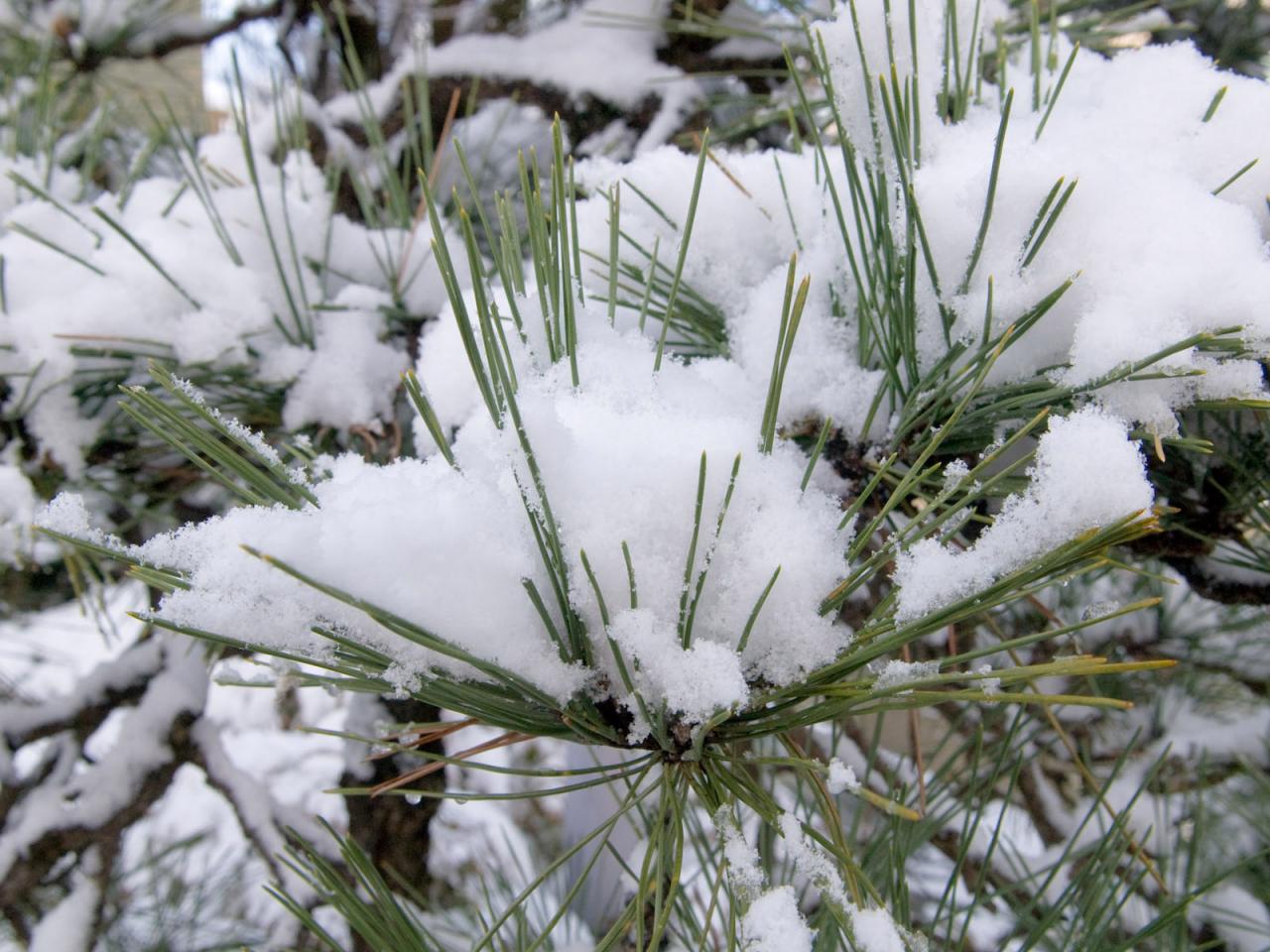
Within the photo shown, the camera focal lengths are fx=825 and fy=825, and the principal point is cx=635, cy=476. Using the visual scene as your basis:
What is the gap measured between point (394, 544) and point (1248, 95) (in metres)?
0.39

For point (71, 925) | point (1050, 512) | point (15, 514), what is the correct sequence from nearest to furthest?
point (1050, 512), point (15, 514), point (71, 925)

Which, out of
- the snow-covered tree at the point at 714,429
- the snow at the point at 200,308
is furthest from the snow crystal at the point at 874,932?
the snow at the point at 200,308

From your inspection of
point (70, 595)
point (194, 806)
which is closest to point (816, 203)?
point (70, 595)

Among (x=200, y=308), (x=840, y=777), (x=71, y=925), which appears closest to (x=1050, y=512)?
(x=840, y=777)

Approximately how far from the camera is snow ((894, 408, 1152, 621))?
230mm

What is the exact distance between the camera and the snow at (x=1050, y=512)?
230 mm

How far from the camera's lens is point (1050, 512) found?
0.24 m

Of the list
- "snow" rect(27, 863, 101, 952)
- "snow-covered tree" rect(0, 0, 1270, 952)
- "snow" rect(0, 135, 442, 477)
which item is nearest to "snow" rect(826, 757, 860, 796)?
"snow-covered tree" rect(0, 0, 1270, 952)

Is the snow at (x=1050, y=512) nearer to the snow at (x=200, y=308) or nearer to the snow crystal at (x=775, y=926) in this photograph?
Result: the snow crystal at (x=775, y=926)

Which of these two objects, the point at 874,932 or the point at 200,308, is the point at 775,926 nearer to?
the point at 874,932

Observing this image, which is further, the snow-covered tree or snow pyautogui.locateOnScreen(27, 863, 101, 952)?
snow pyautogui.locateOnScreen(27, 863, 101, 952)

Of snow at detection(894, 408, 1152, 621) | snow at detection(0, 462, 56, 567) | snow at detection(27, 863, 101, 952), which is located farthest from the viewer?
snow at detection(27, 863, 101, 952)

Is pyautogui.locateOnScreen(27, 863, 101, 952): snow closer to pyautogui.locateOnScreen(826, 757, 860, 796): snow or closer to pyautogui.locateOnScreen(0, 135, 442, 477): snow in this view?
pyautogui.locateOnScreen(0, 135, 442, 477): snow

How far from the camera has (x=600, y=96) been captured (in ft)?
2.88
